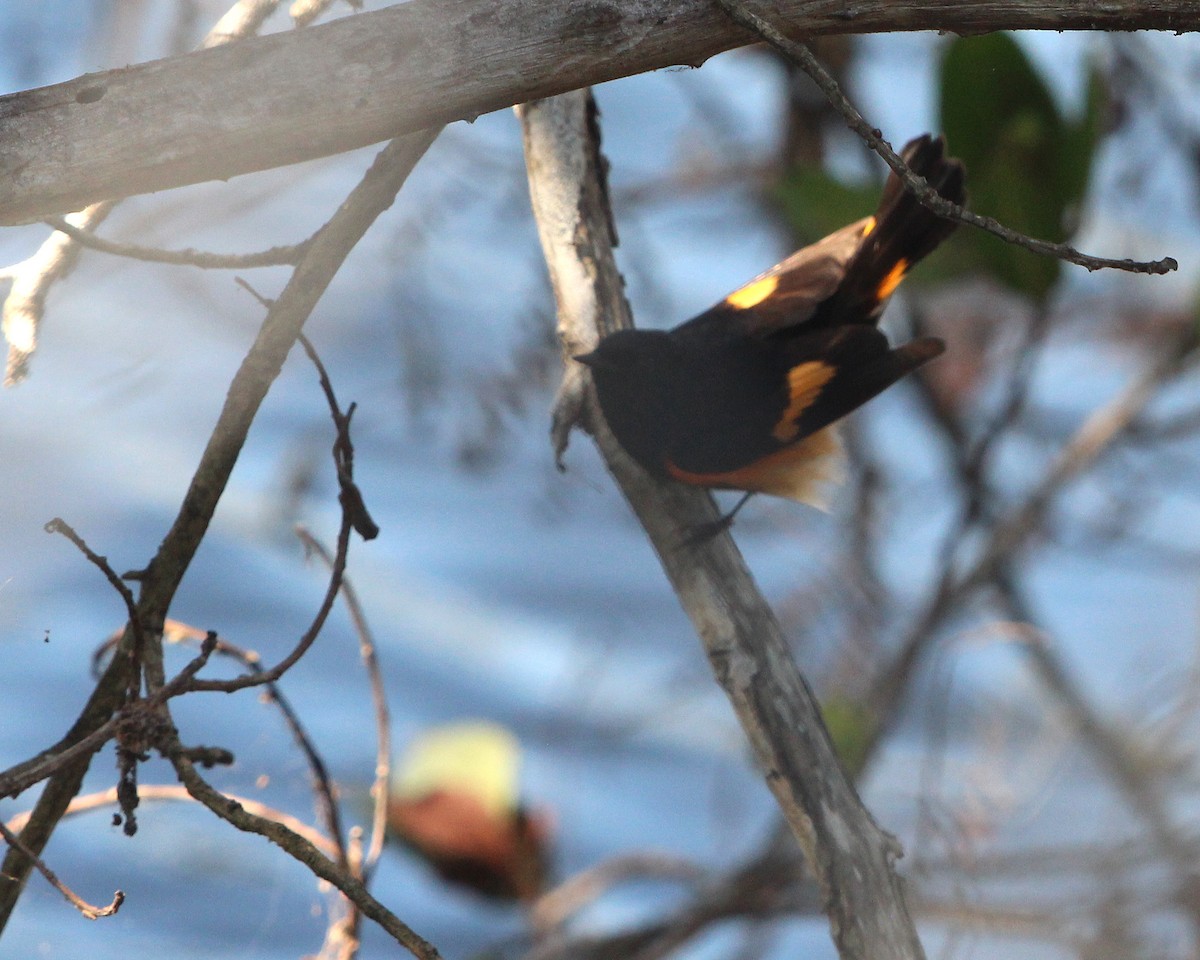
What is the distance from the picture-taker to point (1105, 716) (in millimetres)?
3695

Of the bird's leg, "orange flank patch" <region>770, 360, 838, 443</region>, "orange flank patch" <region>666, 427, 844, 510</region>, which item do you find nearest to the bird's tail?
"orange flank patch" <region>770, 360, 838, 443</region>

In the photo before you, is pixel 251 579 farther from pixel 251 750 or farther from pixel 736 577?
pixel 736 577

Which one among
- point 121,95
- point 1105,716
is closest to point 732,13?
point 121,95

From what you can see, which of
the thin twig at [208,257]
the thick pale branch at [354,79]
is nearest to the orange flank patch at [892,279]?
the thick pale branch at [354,79]

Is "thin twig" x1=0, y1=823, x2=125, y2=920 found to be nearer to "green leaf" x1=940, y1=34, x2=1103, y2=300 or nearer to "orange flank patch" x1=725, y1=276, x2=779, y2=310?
"orange flank patch" x1=725, y1=276, x2=779, y2=310

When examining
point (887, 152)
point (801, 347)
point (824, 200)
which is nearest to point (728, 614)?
point (887, 152)

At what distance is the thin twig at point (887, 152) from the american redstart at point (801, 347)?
924mm

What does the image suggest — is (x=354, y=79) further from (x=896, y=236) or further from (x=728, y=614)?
(x=896, y=236)

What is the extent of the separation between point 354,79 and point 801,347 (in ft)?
4.05

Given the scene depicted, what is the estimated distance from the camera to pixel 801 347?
6.55 ft

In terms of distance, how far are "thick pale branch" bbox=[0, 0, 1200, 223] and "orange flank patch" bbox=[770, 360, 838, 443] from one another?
1.05 meters

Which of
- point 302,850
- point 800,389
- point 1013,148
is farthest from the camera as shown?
point 1013,148

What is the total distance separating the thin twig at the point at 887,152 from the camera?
878 millimetres

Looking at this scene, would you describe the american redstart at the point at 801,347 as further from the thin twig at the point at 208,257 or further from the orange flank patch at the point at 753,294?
the thin twig at the point at 208,257
